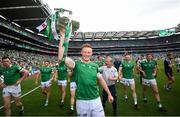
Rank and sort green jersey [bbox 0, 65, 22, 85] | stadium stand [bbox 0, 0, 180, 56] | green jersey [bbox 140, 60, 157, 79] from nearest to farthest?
green jersey [bbox 0, 65, 22, 85]
green jersey [bbox 140, 60, 157, 79]
stadium stand [bbox 0, 0, 180, 56]

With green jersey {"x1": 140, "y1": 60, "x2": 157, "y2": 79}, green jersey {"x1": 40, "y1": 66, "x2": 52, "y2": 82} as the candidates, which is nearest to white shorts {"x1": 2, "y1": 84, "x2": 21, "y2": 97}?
green jersey {"x1": 40, "y1": 66, "x2": 52, "y2": 82}

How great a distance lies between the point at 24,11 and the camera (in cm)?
4694

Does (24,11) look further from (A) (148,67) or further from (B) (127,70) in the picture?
(A) (148,67)

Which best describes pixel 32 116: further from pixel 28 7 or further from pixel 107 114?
pixel 28 7

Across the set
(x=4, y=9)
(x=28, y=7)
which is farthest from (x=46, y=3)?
(x=4, y=9)

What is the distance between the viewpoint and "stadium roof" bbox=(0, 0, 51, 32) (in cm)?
4259

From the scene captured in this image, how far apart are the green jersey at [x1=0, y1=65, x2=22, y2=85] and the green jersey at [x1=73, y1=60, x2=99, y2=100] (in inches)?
185

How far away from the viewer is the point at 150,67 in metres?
11.4

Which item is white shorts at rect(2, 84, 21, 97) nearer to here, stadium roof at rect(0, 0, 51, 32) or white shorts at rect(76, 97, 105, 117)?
white shorts at rect(76, 97, 105, 117)

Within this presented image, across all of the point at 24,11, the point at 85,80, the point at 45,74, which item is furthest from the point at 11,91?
the point at 24,11

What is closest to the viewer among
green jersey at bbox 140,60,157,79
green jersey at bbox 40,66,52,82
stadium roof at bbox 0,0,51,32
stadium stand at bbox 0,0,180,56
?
green jersey at bbox 140,60,157,79

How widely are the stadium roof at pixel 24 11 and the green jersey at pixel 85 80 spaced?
3865 centimetres

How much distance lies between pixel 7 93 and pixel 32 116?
2.00 metres

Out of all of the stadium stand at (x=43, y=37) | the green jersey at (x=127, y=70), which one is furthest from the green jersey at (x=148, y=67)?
the stadium stand at (x=43, y=37)
